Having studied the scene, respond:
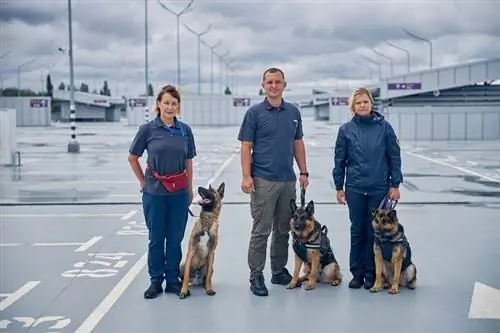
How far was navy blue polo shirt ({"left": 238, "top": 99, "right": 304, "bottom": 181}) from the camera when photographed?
21.0ft

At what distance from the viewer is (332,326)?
18.3ft

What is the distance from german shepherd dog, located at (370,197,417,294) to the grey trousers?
79 cm

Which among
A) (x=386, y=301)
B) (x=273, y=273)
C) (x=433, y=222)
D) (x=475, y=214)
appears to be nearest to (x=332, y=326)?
(x=386, y=301)

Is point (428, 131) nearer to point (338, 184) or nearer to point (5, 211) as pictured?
point (5, 211)

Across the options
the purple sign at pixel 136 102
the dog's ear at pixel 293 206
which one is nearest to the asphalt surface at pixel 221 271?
the dog's ear at pixel 293 206

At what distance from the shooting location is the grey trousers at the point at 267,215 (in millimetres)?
6461

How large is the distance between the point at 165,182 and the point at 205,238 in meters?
0.59

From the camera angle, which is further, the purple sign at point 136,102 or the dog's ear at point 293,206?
the purple sign at point 136,102

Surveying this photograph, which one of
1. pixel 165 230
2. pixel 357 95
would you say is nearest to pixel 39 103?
pixel 165 230

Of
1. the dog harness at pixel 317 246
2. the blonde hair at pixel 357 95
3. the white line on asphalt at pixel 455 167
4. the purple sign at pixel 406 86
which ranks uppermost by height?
the purple sign at pixel 406 86

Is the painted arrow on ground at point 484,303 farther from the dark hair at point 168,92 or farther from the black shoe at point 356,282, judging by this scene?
the dark hair at point 168,92

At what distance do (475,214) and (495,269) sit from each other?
3.92 metres

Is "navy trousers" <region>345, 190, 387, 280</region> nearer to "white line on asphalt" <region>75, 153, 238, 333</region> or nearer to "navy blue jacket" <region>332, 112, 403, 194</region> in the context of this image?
"navy blue jacket" <region>332, 112, 403, 194</region>

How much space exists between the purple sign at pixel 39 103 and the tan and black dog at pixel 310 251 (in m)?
72.1
